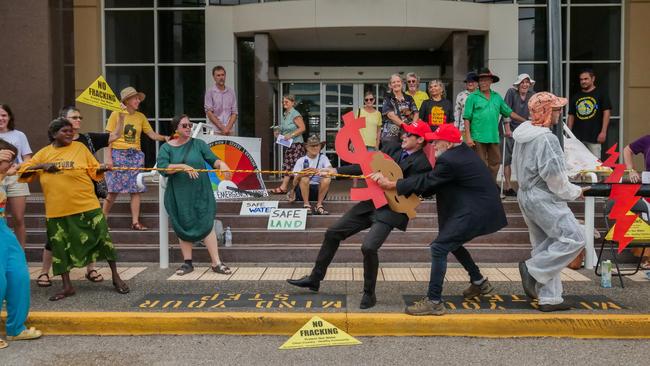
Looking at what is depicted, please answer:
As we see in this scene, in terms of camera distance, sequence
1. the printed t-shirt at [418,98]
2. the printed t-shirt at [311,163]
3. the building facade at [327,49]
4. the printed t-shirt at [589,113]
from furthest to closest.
A: the building facade at [327,49] < the printed t-shirt at [589,113] < the printed t-shirt at [418,98] < the printed t-shirt at [311,163]

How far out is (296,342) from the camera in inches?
199

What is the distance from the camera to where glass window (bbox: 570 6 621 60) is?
1455 cm

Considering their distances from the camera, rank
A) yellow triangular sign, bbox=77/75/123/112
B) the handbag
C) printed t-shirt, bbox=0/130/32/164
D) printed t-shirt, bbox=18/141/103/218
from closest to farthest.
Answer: printed t-shirt, bbox=18/141/103/218 → the handbag → yellow triangular sign, bbox=77/75/123/112 → printed t-shirt, bbox=0/130/32/164

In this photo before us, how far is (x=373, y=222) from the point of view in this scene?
5926 millimetres

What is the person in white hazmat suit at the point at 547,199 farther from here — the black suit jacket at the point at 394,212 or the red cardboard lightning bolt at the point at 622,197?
the black suit jacket at the point at 394,212

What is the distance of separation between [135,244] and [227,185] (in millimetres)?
1749

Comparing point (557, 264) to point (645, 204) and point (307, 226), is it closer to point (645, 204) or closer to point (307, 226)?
point (645, 204)

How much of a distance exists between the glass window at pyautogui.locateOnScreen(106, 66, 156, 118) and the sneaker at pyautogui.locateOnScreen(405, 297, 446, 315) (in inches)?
445

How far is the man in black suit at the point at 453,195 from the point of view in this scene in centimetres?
545

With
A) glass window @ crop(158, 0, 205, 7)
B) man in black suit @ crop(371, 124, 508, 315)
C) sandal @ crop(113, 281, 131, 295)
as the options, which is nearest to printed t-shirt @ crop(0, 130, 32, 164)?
sandal @ crop(113, 281, 131, 295)

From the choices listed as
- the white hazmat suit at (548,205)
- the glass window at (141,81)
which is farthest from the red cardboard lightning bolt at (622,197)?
the glass window at (141,81)

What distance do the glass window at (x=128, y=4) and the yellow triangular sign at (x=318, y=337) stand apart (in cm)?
1217

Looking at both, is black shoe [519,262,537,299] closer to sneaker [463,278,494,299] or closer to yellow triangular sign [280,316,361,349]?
sneaker [463,278,494,299]

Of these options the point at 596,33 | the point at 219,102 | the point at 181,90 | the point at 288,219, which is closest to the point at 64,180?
the point at 288,219
